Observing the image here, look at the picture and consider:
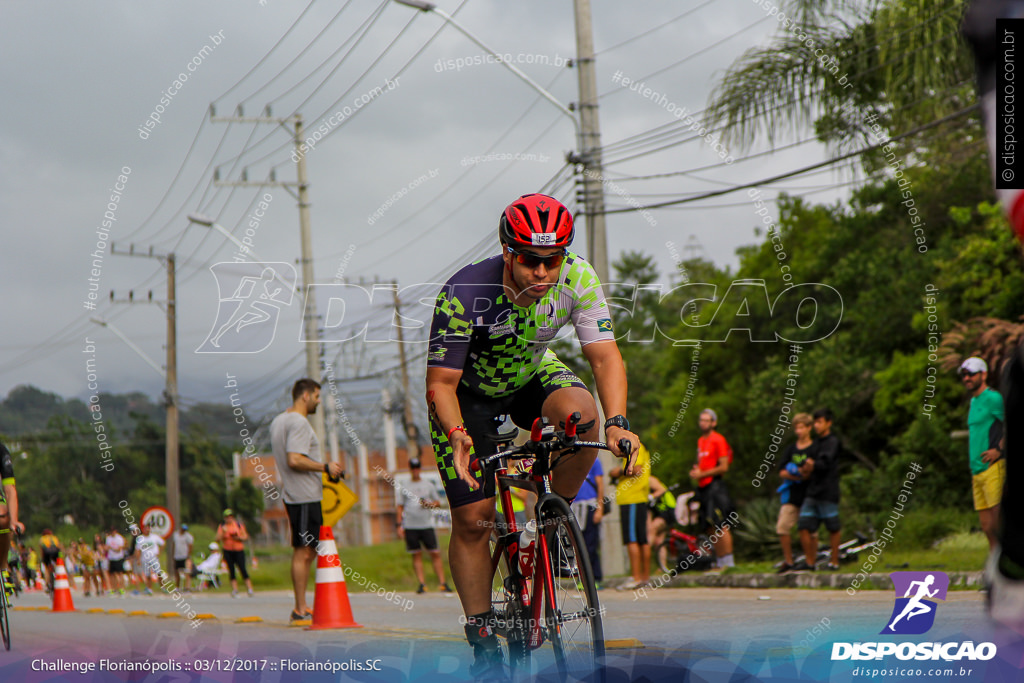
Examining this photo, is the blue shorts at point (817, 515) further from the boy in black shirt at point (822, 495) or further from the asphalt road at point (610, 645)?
the asphalt road at point (610, 645)

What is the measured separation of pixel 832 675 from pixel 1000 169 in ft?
9.97

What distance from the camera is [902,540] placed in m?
13.5

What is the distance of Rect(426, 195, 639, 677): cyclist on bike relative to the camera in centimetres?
419

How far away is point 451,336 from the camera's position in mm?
4359

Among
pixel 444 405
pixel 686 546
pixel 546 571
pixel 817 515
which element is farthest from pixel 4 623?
pixel 686 546

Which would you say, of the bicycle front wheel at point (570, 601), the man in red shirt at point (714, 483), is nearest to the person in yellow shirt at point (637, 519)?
the man in red shirt at point (714, 483)

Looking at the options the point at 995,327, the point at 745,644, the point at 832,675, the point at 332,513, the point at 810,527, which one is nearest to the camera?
the point at 832,675

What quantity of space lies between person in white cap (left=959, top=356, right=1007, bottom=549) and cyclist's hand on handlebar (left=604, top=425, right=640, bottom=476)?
551 centimetres

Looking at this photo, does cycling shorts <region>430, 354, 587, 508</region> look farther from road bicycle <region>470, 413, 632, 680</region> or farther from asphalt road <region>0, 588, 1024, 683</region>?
asphalt road <region>0, 588, 1024, 683</region>

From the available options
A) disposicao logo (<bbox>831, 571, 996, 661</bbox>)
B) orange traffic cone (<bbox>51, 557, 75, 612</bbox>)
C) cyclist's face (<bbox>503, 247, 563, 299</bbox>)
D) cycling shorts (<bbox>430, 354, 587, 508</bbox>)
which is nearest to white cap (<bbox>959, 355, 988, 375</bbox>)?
disposicao logo (<bbox>831, 571, 996, 661</bbox>)

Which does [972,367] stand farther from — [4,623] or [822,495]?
[4,623]

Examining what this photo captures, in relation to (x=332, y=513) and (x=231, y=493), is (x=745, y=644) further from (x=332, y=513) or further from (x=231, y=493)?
(x=231, y=493)

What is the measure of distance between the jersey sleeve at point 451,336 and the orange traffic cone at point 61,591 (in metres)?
12.0

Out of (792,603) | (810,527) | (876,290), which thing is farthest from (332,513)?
(876,290)
